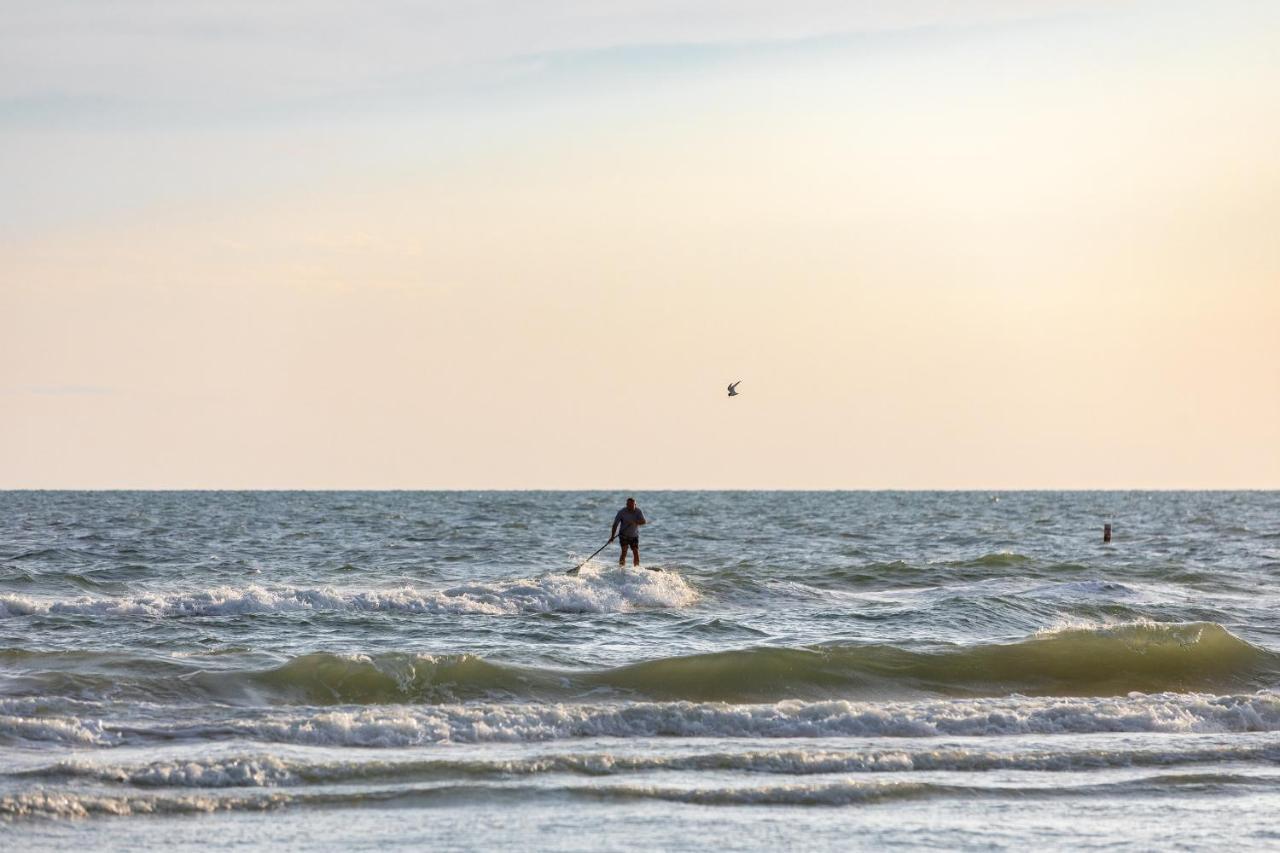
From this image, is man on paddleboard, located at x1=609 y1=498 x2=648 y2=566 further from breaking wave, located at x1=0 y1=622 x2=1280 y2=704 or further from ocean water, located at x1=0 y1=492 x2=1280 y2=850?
breaking wave, located at x1=0 y1=622 x2=1280 y2=704

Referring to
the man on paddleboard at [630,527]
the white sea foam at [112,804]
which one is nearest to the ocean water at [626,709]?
the white sea foam at [112,804]

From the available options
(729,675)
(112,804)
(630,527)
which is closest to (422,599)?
(630,527)

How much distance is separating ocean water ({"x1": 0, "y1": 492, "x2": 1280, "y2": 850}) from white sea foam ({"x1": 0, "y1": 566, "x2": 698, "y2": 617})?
0.09 m

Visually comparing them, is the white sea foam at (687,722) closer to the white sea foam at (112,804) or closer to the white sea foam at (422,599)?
the white sea foam at (112,804)

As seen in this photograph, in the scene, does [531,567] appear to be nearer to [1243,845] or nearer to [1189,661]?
[1189,661]

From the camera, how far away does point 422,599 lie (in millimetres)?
25234

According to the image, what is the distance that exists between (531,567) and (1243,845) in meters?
24.1

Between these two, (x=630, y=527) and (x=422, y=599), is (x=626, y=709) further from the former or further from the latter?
(x=630, y=527)

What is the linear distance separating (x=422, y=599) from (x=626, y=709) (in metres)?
11.4

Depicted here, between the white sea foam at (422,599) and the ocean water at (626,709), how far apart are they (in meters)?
0.09

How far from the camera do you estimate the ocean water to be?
10531mm

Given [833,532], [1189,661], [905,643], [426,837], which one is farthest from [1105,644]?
[833,532]

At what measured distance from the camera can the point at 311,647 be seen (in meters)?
18.9

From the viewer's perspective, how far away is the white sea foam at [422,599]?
23.3 meters
